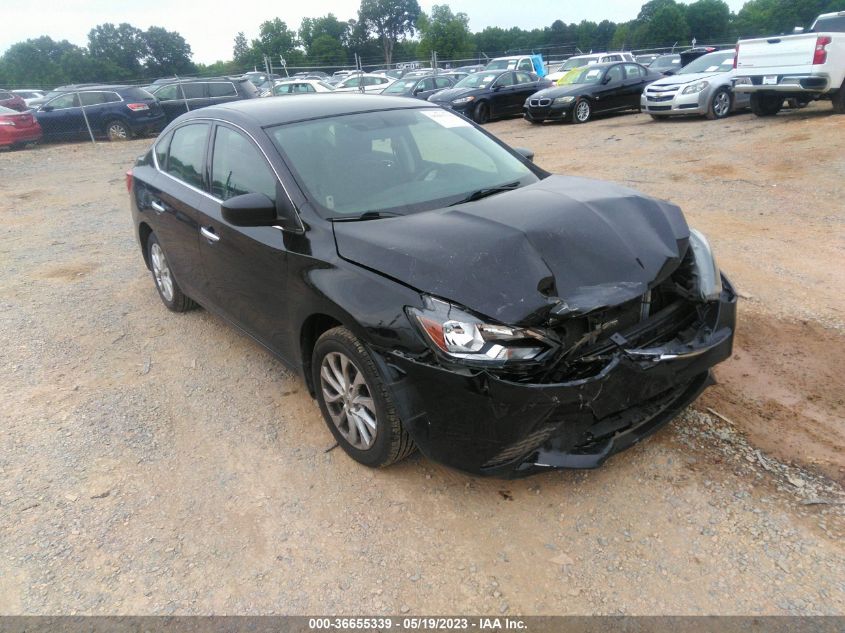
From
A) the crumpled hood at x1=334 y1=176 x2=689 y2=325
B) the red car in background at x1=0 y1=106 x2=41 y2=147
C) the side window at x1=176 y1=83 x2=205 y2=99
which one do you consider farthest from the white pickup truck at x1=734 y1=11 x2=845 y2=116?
the red car in background at x1=0 y1=106 x2=41 y2=147

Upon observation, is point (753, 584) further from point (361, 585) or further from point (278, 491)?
point (278, 491)

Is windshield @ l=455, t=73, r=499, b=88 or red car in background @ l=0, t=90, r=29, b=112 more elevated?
red car in background @ l=0, t=90, r=29, b=112

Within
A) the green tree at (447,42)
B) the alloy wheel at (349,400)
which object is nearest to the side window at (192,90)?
the alloy wheel at (349,400)

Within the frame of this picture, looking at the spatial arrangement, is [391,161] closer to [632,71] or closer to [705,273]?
[705,273]

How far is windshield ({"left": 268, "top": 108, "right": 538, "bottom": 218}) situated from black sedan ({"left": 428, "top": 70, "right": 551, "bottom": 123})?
1352 centimetres

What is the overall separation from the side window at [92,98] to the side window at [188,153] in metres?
16.8

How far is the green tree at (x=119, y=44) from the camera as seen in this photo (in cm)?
6569

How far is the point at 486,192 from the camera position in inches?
138

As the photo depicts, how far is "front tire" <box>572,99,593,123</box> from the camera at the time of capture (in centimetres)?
1561

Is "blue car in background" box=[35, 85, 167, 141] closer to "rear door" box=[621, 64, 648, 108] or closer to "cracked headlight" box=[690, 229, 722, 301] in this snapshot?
"rear door" box=[621, 64, 648, 108]

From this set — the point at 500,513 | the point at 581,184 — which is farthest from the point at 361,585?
the point at 581,184

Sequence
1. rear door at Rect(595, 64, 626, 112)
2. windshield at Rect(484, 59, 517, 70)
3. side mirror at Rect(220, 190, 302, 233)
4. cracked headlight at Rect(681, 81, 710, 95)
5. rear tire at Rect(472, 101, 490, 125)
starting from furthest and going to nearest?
windshield at Rect(484, 59, 517, 70), rear tire at Rect(472, 101, 490, 125), rear door at Rect(595, 64, 626, 112), cracked headlight at Rect(681, 81, 710, 95), side mirror at Rect(220, 190, 302, 233)

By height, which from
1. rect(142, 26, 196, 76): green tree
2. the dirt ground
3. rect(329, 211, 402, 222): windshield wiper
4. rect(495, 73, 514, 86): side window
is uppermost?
rect(142, 26, 196, 76): green tree

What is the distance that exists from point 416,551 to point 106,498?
1.64 m
